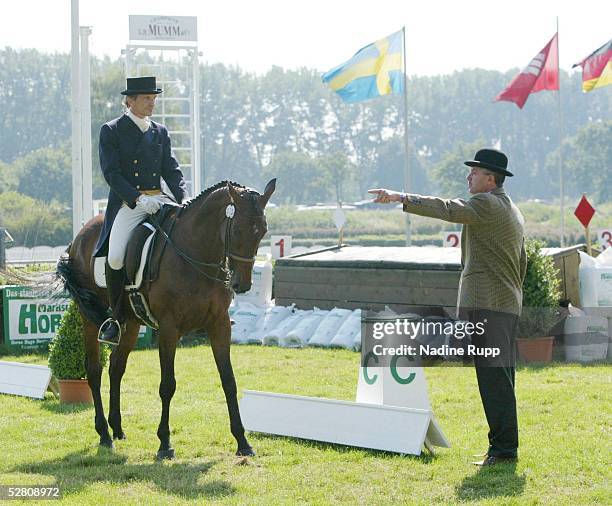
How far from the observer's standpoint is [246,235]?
617cm

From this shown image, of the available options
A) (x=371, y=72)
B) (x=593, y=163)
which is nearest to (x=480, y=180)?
(x=371, y=72)

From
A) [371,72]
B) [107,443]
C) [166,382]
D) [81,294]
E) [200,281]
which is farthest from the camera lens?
[371,72]

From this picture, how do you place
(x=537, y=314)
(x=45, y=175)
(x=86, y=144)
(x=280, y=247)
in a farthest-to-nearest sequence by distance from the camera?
1. (x=45, y=175)
2. (x=280, y=247)
3. (x=86, y=144)
4. (x=537, y=314)

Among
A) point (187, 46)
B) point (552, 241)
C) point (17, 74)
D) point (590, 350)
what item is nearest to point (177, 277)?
point (590, 350)

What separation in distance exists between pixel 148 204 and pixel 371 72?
55.7ft

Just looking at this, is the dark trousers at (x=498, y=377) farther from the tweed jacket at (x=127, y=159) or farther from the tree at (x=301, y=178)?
the tree at (x=301, y=178)

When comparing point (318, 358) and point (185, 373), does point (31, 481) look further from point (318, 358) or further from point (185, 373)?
point (318, 358)

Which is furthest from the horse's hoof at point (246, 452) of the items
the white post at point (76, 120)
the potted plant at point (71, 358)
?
the white post at point (76, 120)

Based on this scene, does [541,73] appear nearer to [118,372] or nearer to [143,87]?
[143,87]

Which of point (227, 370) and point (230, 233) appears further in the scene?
point (227, 370)

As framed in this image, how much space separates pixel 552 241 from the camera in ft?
141

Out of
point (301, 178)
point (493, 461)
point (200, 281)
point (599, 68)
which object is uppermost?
point (599, 68)

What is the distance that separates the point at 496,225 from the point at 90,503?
3043mm

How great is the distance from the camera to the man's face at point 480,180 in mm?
6156
